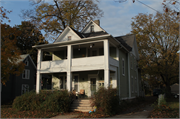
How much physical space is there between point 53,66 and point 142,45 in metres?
15.0

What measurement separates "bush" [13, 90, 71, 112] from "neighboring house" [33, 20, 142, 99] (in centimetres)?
210

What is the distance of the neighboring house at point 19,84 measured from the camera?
24.6m

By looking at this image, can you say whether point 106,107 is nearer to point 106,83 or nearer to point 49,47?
point 106,83

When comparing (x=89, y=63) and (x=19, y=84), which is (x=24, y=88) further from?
(x=89, y=63)

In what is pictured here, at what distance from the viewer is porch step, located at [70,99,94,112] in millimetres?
13385

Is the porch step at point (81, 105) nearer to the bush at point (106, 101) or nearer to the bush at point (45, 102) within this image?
the bush at point (45, 102)

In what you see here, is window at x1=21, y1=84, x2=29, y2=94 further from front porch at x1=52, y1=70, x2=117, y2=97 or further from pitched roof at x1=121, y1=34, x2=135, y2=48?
pitched roof at x1=121, y1=34, x2=135, y2=48

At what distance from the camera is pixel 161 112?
1137cm

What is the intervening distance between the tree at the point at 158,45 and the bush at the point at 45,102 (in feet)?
49.7

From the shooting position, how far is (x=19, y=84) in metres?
26.5

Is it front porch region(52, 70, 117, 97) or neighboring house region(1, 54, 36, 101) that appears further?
neighboring house region(1, 54, 36, 101)

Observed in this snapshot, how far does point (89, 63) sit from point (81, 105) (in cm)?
373

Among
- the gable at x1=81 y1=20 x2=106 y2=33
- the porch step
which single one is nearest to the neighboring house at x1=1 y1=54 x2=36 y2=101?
the gable at x1=81 y1=20 x2=106 y2=33

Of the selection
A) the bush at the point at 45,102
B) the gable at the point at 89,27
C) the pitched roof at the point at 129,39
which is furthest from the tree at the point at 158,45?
the bush at the point at 45,102
